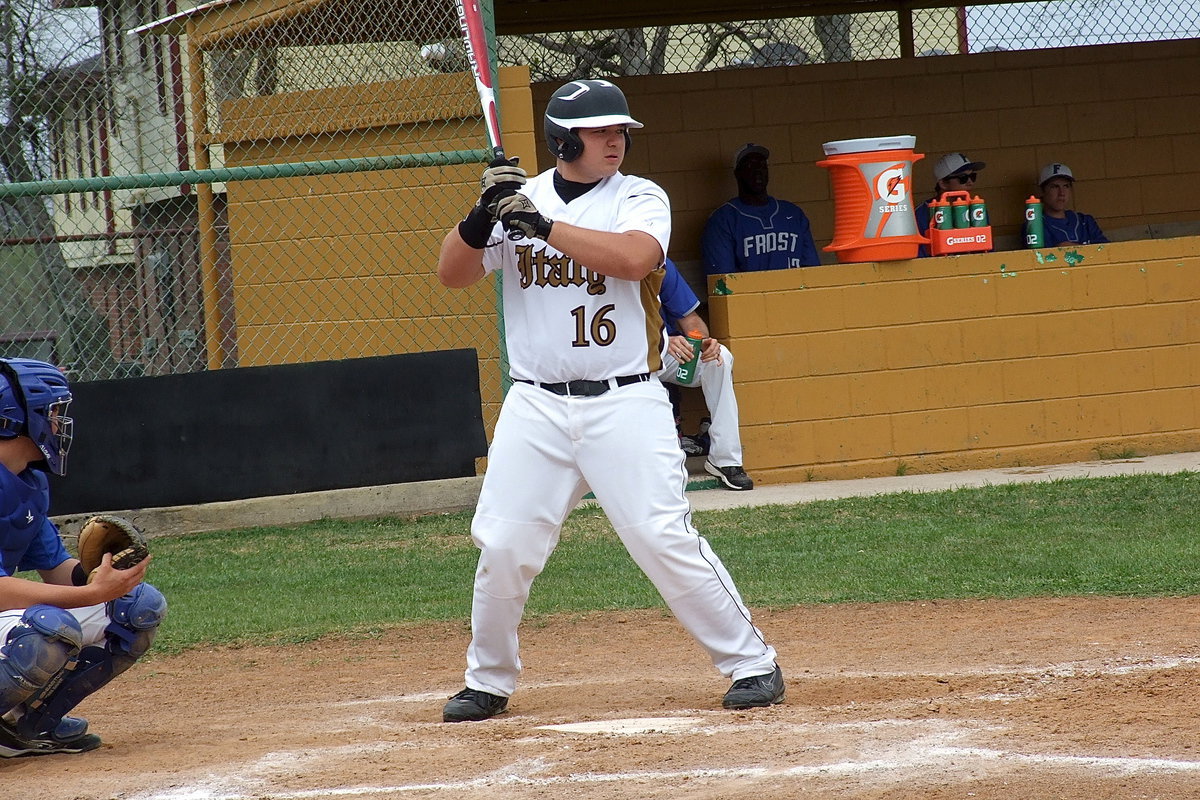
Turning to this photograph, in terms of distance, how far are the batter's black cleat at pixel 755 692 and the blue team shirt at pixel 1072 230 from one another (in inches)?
283

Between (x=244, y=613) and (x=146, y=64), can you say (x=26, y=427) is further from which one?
(x=146, y=64)

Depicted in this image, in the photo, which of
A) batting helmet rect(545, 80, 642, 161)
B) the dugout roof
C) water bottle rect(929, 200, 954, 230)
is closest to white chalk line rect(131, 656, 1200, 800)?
batting helmet rect(545, 80, 642, 161)

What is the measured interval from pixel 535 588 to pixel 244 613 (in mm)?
1286

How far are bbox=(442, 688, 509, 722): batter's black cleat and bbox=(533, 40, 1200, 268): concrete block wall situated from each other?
7134 mm

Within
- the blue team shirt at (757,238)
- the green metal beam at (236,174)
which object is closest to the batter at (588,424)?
the green metal beam at (236,174)

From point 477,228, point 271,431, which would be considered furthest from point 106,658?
point 271,431

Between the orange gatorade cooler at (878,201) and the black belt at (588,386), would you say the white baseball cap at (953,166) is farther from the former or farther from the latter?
the black belt at (588,386)

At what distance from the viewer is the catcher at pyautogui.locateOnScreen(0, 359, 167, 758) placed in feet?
12.2

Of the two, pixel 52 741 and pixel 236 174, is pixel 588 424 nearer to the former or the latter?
pixel 52 741

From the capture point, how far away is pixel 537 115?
11336 mm

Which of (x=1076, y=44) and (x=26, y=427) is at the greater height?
(x=1076, y=44)

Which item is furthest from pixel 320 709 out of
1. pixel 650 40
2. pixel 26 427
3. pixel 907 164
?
pixel 650 40

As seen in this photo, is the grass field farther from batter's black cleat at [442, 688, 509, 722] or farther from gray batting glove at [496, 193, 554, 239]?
gray batting glove at [496, 193, 554, 239]

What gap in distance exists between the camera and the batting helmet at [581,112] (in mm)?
4129
